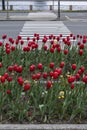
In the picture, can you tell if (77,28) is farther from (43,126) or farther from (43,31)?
(43,126)

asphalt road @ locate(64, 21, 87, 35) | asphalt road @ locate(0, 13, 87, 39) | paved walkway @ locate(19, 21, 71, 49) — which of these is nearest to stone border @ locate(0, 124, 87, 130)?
paved walkway @ locate(19, 21, 71, 49)

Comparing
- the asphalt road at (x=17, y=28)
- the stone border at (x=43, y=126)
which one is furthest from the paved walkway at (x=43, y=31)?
the stone border at (x=43, y=126)

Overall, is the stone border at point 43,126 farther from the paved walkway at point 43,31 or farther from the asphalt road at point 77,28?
the asphalt road at point 77,28

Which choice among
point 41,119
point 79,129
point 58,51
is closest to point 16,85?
point 41,119

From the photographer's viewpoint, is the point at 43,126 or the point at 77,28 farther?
the point at 77,28

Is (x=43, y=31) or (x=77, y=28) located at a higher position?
(x=43, y=31)

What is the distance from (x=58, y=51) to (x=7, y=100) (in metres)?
2.29

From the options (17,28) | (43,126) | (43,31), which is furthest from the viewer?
(17,28)

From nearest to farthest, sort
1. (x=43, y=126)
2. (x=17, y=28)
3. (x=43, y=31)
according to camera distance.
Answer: (x=43, y=126), (x=43, y=31), (x=17, y=28)

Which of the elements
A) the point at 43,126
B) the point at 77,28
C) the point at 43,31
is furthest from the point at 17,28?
the point at 43,126

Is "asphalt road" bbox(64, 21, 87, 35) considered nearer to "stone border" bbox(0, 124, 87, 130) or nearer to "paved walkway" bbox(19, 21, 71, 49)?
"paved walkway" bbox(19, 21, 71, 49)

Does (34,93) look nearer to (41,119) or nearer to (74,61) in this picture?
(41,119)

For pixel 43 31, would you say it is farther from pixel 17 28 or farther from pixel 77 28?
pixel 77 28

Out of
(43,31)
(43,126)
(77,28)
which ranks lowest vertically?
(77,28)
